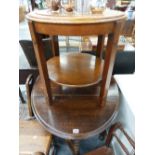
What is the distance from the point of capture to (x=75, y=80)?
859mm

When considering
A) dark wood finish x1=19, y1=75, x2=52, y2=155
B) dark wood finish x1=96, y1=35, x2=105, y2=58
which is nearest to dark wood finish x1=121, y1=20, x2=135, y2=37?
dark wood finish x1=96, y1=35, x2=105, y2=58

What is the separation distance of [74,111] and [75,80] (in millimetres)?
192

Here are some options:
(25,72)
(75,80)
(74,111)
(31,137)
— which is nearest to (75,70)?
(75,80)

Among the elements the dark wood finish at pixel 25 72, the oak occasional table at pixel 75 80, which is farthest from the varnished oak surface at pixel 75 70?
the dark wood finish at pixel 25 72

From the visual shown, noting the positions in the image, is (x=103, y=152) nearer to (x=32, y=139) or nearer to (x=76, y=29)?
(x=32, y=139)

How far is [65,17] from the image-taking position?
62 cm

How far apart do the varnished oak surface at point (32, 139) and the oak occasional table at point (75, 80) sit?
165mm

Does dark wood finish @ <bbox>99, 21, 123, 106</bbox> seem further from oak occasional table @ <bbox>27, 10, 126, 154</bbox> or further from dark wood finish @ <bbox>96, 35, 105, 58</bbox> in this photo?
dark wood finish @ <bbox>96, 35, 105, 58</bbox>

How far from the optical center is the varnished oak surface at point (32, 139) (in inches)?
36.6

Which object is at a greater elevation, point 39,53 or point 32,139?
point 39,53

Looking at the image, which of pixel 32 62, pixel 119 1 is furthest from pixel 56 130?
pixel 119 1

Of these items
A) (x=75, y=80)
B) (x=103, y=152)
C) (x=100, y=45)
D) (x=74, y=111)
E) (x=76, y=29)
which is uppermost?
(x=76, y=29)

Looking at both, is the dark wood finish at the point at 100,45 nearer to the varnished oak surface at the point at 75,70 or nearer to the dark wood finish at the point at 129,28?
the varnished oak surface at the point at 75,70

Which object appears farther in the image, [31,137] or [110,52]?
[31,137]
